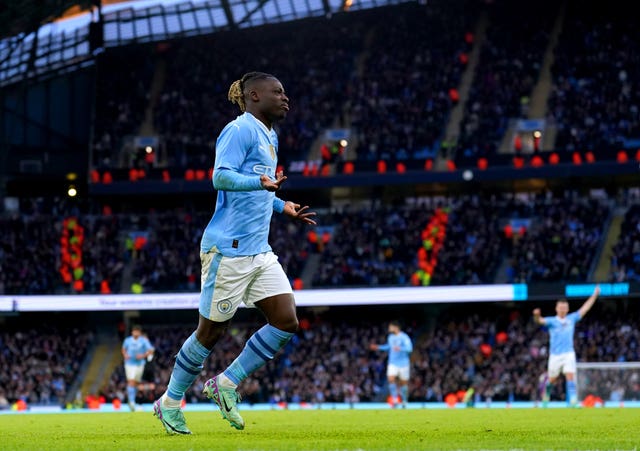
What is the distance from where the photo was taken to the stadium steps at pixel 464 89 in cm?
4459

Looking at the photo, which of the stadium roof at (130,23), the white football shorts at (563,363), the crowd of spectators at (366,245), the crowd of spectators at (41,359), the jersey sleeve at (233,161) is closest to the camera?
the jersey sleeve at (233,161)

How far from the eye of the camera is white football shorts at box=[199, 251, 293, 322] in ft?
29.8

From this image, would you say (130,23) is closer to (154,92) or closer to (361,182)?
(154,92)

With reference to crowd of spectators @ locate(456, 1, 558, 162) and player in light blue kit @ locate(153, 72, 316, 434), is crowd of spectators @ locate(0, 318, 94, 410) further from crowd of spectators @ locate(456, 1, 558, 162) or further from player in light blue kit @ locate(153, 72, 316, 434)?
player in light blue kit @ locate(153, 72, 316, 434)

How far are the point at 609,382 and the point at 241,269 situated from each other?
20.3 metres

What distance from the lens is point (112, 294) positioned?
42.2 metres

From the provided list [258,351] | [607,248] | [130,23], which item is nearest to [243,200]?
[258,351]

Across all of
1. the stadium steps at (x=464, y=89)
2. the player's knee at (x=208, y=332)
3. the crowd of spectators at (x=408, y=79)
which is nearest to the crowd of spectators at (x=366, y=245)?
the stadium steps at (x=464, y=89)

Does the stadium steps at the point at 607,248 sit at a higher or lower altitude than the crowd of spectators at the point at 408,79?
lower

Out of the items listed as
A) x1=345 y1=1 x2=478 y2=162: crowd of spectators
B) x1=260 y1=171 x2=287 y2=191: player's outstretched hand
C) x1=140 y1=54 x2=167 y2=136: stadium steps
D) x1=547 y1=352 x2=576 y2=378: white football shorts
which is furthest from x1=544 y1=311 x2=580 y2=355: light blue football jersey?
x1=140 y1=54 x2=167 y2=136: stadium steps

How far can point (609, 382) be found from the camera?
90.3 ft

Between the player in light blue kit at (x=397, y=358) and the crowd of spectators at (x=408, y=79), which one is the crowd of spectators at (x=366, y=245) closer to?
the crowd of spectators at (x=408, y=79)

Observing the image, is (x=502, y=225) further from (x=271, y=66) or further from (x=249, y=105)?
(x=249, y=105)

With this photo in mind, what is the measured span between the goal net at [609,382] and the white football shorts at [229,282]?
763 inches
